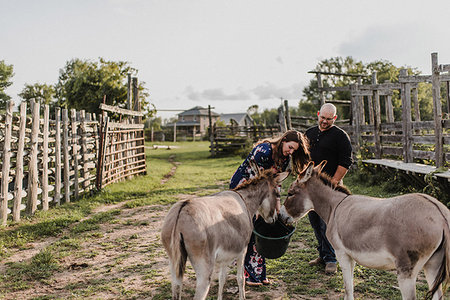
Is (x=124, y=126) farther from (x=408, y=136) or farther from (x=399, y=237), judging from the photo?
(x=399, y=237)

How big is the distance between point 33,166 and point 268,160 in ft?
20.1

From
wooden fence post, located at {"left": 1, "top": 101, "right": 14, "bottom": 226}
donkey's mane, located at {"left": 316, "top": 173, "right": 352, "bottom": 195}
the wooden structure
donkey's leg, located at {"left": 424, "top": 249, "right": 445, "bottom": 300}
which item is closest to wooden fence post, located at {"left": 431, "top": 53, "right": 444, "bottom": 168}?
the wooden structure

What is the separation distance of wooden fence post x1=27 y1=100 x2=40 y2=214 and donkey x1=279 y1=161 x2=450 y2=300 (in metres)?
7.11

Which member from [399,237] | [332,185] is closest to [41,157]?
[332,185]

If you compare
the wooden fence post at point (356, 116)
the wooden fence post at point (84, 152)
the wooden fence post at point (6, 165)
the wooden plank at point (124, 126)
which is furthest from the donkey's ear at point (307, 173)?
the wooden fence post at point (356, 116)

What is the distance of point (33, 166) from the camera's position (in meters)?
8.17

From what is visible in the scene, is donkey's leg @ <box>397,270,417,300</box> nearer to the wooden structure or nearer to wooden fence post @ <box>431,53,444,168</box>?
the wooden structure

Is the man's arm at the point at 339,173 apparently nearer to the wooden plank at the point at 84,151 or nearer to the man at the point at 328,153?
the man at the point at 328,153

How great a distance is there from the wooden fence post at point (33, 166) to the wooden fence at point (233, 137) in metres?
16.8

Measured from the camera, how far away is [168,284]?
15.9ft

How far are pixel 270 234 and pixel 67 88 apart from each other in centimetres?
1777

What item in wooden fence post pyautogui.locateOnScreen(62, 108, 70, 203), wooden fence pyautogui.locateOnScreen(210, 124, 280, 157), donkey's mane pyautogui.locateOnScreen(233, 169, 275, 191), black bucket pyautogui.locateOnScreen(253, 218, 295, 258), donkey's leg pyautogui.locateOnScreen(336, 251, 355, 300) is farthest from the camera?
wooden fence pyautogui.locateOnScreen(210, 124, 280, 157)

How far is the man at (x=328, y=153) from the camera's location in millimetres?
5148

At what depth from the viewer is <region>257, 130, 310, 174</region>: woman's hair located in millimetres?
4711
